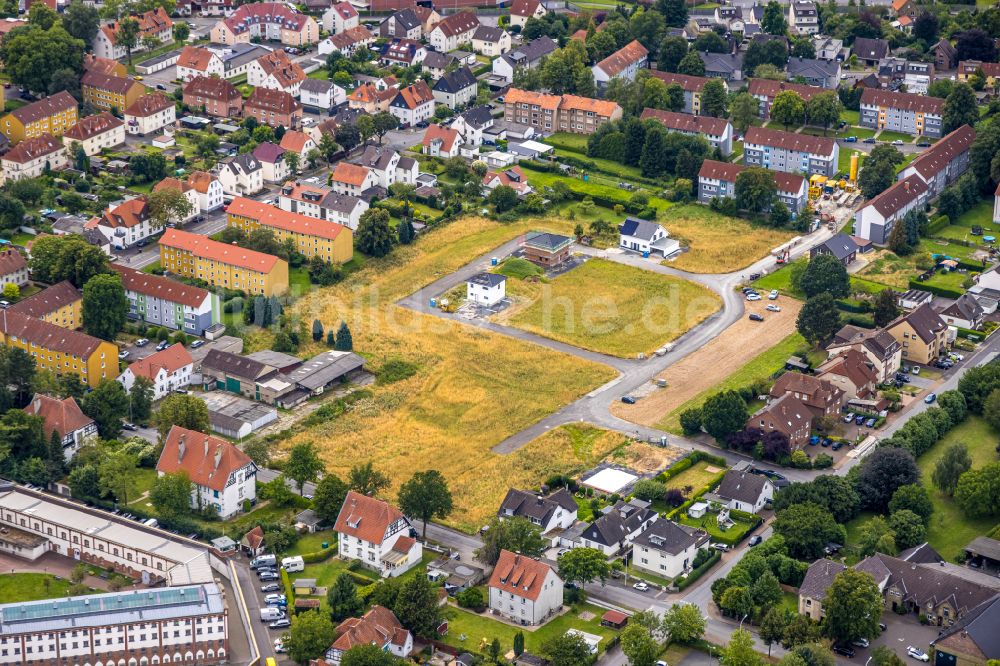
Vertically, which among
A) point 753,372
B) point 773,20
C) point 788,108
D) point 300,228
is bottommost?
point 753,372

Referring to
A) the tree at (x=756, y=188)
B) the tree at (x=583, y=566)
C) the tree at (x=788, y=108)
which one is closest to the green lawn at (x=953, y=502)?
the tree at (x=583, y=566)

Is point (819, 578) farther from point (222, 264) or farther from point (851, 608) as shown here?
point (222, 264)

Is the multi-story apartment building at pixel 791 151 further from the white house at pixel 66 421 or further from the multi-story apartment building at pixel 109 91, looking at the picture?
the white house at pixel 66 421

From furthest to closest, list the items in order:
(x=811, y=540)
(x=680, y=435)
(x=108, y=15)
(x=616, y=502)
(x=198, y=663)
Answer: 1. (x=108, y=15)
2. (x=680, y=435)
3. (x=616, y=502)
4. (x=811, y=540)
5. (x=198, y=663)

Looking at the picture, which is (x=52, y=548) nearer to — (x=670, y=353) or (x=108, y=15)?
(x=670, y=353)

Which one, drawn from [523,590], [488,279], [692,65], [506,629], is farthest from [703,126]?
[506,629]

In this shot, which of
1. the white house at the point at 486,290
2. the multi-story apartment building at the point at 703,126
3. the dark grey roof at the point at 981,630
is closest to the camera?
the dark grey roof at the point at 981,630

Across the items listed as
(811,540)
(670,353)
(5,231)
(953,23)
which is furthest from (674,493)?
(953,23)
